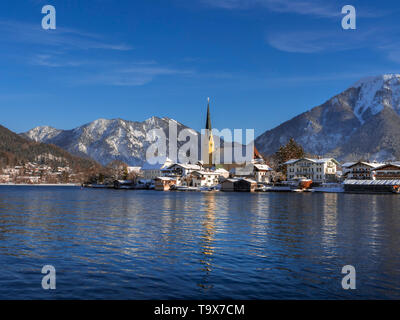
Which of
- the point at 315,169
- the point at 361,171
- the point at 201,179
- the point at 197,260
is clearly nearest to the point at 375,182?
the point at 361,171

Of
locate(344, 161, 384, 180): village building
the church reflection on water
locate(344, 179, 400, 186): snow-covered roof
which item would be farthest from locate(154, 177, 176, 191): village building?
the church reflection on water

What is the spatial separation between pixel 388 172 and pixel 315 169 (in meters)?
26.8

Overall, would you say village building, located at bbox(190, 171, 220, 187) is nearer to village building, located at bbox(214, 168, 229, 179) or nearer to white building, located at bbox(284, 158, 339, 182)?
village building, located at bbox(214, 168, 229, 179)

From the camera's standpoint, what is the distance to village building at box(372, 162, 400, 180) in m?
123

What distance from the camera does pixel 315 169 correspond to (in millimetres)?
142500

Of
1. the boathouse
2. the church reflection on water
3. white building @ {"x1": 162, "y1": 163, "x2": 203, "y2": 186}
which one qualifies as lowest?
the church reflection on water

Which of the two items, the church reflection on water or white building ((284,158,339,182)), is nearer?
the church reflection on water

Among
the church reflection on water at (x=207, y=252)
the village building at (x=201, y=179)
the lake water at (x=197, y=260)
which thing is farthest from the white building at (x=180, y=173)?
the lake water at (x=197, y=260)

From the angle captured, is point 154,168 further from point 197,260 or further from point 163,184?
point 197,260

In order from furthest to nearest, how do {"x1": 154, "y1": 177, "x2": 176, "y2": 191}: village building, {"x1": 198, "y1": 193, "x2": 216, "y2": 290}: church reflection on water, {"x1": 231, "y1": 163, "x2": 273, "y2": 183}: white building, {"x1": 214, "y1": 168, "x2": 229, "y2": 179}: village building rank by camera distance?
{"x1": 214, "y1": 168, "x2": 229, "y2": 179}: village building
{"x1": 231, "y1": 163, "x2": 273, "y2": 183}: white building
{"x1": 154, "y1": 177, "x2": 176, "y2": 191}: village building
{"x1": 198, "y1": 193, "x2": 216, "y2": 290}: church reflection on water

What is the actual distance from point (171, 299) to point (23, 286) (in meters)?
6.81

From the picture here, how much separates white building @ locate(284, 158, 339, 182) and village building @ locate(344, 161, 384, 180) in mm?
8315

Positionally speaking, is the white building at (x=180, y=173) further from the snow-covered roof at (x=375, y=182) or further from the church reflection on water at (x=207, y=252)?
the church reflection on water at (x=207, y=252)
